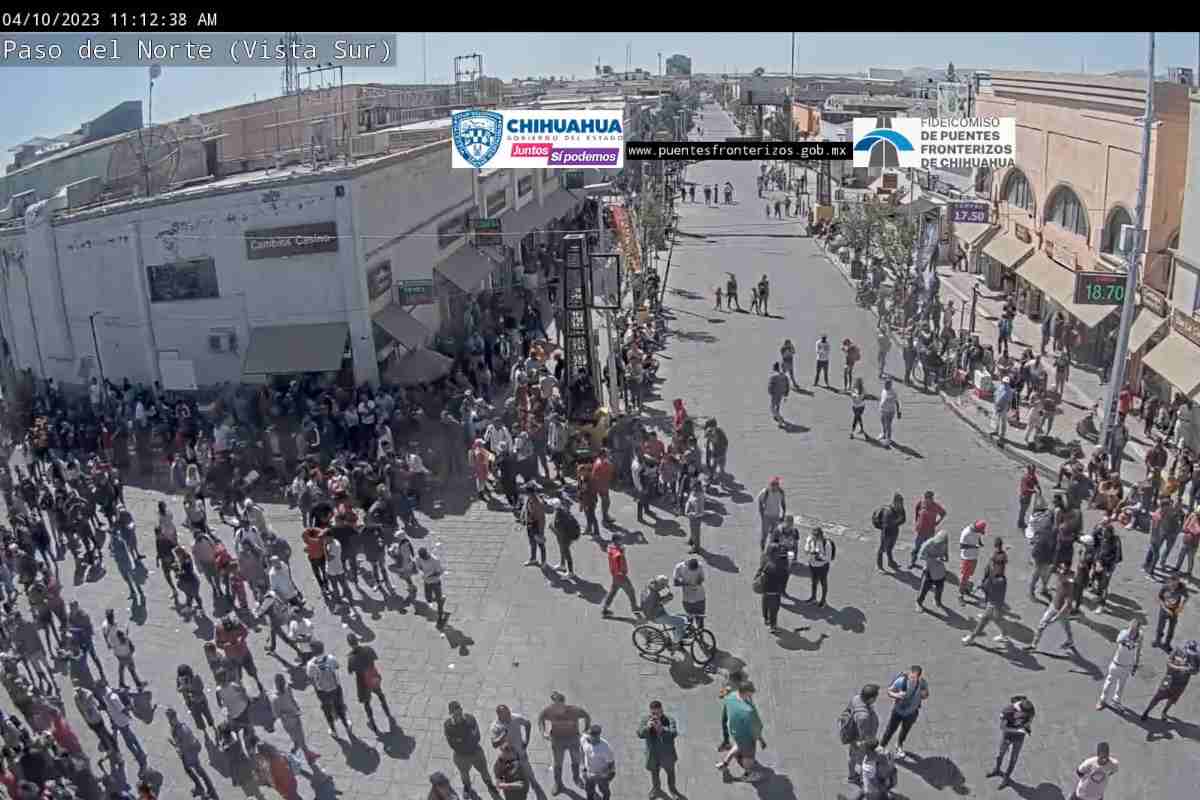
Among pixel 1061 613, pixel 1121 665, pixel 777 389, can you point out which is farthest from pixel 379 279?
pixel 1121 665

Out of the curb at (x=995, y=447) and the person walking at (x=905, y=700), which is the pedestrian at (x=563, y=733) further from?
the curb at (x=995, y=447)

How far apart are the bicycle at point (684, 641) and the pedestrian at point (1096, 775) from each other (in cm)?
374

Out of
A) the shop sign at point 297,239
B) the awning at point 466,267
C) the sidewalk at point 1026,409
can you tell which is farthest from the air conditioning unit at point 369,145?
the sidewalk at point 1026,409

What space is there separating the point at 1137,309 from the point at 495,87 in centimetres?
2711

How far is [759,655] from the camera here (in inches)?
434

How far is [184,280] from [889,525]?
14.4m

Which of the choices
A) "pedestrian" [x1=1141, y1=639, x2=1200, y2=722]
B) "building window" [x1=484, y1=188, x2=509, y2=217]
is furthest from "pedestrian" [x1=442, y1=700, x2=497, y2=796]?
"building window" [x1=484, y1=188, x2=509, y2=217]

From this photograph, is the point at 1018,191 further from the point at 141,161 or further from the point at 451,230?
the point at 141,161

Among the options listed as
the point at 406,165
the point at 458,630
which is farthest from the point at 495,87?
the point at 458,630

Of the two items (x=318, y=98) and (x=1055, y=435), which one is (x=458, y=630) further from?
(x=318, y=98)

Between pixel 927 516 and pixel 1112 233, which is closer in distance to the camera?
pixel 927 516

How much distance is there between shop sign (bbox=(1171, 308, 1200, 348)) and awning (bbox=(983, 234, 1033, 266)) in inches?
313

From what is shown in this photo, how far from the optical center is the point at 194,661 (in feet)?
37.2
